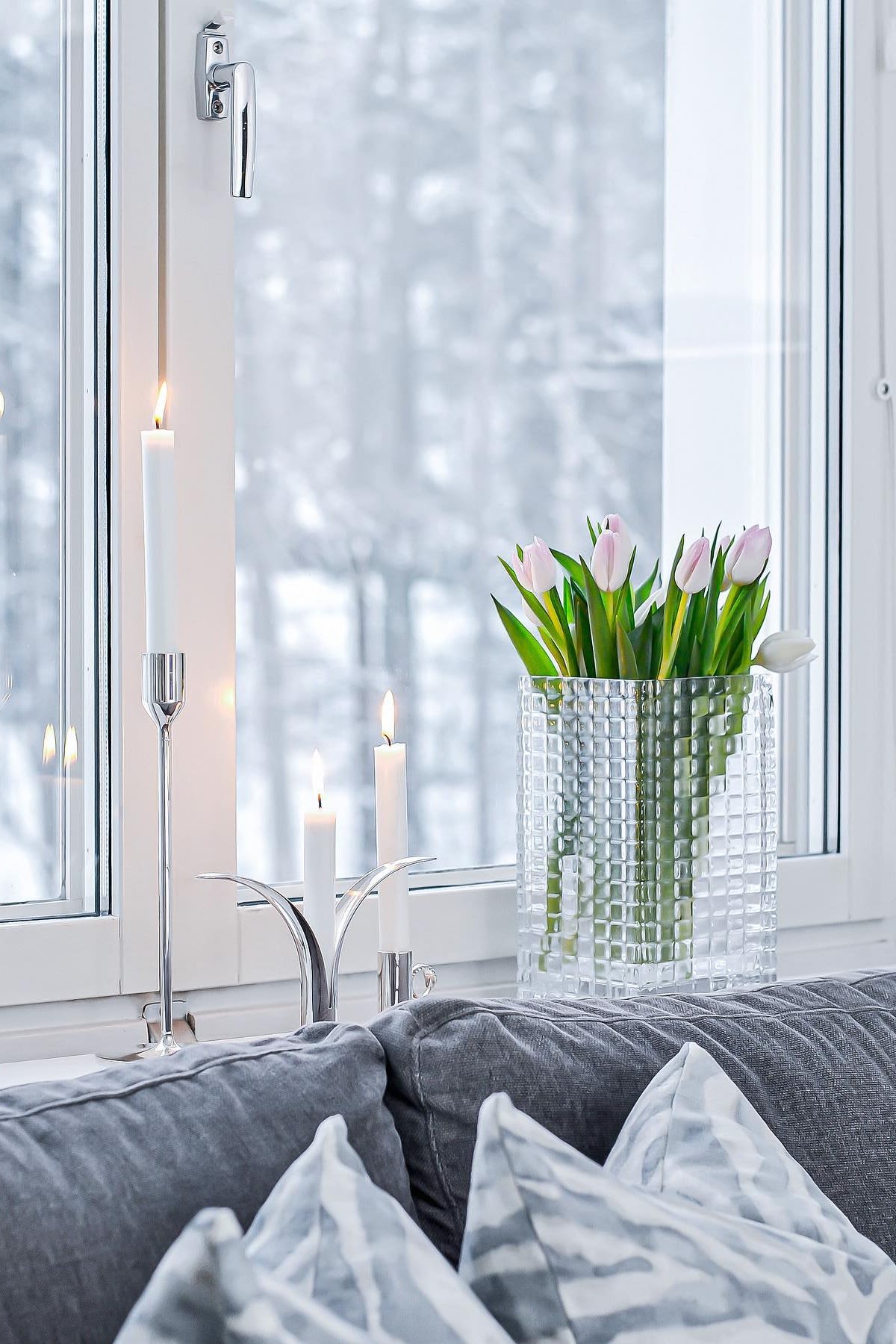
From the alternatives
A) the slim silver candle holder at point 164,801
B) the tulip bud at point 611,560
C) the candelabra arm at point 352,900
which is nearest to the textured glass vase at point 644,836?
the tulip bud at point 611,560

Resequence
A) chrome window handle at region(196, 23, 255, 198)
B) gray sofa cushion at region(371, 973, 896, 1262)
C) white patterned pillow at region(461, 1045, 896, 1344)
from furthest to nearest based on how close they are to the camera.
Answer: chrome window handle at region(196, 23, 255, 198)
gray sofa cushion at region(371, 973, 896, 1262)
white patterned pillow at region(461, 1045, 896, 1344)

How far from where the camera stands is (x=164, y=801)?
3.90 ft

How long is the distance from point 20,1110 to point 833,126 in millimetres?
1499

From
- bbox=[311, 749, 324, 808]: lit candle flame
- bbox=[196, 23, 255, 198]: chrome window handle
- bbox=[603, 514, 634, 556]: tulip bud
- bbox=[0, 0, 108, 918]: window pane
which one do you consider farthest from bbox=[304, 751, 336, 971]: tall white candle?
bbox=[196, 23, 255, 198]: chrome window handle

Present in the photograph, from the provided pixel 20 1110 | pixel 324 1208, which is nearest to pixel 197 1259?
pixel 324 1208

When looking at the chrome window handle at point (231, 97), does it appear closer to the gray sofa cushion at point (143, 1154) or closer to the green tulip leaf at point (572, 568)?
the green tulip leaf at point (572, 568)

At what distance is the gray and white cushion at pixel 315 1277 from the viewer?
0.54 m

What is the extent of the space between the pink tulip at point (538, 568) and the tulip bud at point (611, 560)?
49mm

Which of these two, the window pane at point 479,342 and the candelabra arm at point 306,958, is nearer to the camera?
the candelabra arm at point 306,958

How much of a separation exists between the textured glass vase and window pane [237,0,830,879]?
173mm

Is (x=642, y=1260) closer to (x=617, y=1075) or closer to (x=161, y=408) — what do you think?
(x=617, y=1075)

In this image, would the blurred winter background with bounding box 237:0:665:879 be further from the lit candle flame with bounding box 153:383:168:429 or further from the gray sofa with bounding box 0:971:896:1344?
the gray sofa with bounding box 0:971:896:1344

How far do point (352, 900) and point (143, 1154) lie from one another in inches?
17.7

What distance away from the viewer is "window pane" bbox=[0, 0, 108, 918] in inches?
49.6
